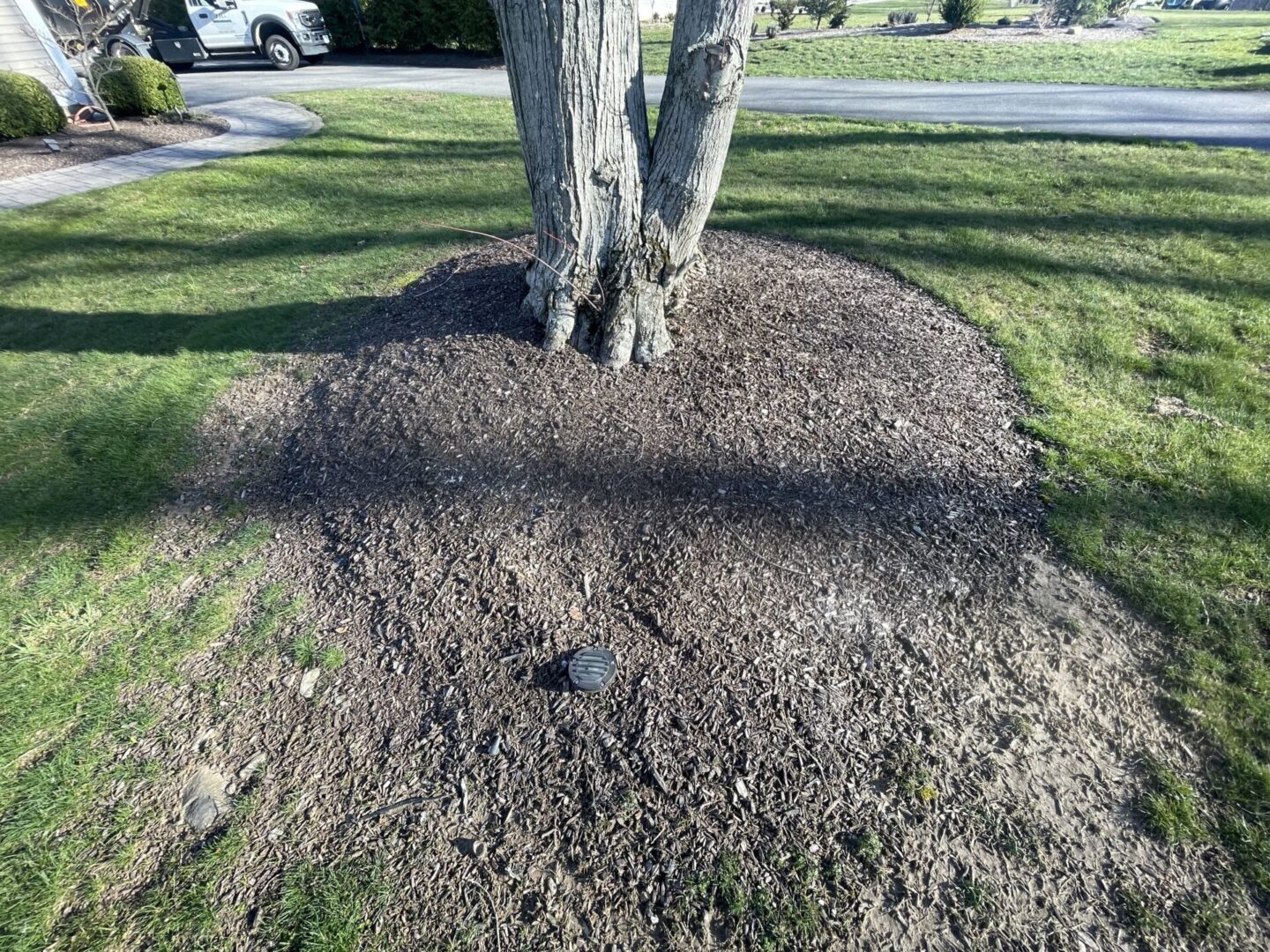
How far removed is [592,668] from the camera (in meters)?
2.14

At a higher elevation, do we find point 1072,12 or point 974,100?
point 1072,12

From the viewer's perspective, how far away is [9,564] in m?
2.80

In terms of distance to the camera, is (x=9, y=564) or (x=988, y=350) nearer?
(x=9, y=564)

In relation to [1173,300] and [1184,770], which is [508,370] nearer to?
[1184,770]

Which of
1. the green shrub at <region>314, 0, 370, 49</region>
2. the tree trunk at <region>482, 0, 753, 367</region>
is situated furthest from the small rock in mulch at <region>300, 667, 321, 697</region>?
the green shrub at <region>314, 0, 370, 49</region>

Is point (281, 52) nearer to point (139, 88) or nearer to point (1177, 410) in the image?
point (139, 88)

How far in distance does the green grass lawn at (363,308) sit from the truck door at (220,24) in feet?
29.3

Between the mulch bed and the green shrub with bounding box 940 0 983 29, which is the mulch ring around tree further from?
the green shrub with bounding box 940 0 983 29

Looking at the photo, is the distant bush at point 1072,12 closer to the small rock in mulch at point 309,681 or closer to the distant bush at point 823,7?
the distant bush at point 823,7

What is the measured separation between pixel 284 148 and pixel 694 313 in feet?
24.8

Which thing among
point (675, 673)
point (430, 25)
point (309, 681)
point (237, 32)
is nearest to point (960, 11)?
point (430, 25)

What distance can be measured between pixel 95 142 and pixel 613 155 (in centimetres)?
971

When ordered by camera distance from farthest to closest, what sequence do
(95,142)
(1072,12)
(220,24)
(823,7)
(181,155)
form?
(823,7)
(1072,12)
(220,24)
(95,142)
(181,155)

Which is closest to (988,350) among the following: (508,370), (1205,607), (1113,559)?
(1113,559)
